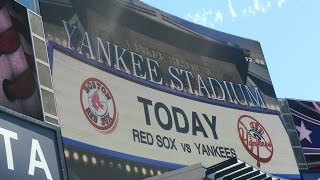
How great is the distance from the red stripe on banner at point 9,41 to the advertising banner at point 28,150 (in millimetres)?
3603

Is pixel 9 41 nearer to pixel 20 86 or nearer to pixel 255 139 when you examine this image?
pixel 20 86

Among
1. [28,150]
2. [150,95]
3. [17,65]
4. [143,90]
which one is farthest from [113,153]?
[28,150]

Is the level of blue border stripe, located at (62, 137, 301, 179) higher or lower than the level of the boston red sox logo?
lower

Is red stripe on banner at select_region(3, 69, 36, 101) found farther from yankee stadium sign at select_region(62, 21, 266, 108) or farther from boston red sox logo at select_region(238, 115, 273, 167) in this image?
boston red sox logo at select_region(238, 115, 273, 167)

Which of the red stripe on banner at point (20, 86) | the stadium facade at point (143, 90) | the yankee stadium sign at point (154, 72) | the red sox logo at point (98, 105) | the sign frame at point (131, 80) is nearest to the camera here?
the red stripe on banner at point (20, 86)

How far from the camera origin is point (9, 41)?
15.2 m

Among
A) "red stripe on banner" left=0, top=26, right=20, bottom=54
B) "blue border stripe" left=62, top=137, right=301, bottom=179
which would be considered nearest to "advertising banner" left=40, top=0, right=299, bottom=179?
"blue border stripe" left=62, top=137, right=301, bottom=179

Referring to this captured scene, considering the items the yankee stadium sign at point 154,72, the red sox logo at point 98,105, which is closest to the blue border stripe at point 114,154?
the red sox logo at point 98,105

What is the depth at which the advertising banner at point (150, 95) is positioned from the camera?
2539cm

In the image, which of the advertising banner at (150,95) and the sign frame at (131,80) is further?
the advertising banner at (150,95)

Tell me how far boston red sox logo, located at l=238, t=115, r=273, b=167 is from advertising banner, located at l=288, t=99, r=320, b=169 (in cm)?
497

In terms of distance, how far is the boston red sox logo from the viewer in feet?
110

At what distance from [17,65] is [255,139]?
2154 cm

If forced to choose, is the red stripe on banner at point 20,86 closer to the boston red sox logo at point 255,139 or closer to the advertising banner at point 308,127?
the boston red sox logo at point 255,139
